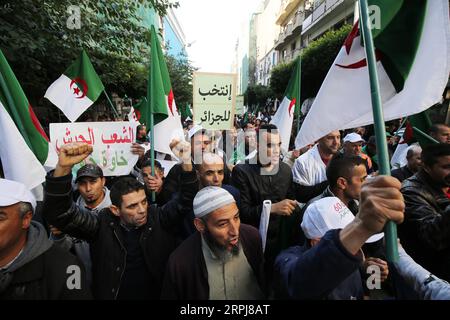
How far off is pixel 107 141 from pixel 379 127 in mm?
3220

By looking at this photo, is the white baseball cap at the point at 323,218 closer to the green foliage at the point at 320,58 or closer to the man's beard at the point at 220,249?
the man's beard at the point at 220,249

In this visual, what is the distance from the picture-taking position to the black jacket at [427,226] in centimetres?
181

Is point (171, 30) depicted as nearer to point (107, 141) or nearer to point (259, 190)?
point (107, 141)

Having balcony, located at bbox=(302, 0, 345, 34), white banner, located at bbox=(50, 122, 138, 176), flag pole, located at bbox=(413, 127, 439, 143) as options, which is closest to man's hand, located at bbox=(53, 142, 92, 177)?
white banner, located at bbox=(50, 122, 138, 176)

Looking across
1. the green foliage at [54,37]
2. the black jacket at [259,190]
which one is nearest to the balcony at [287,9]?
the green foliage at [54,37]

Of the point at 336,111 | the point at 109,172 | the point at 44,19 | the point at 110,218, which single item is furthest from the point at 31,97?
the point at 336,111

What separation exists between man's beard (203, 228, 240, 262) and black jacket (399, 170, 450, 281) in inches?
42.6

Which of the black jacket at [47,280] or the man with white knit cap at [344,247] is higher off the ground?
the man with white knit cap at [344,247]

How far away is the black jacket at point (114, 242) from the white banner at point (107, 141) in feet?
5.30

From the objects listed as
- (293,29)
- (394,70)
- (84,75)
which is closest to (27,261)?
(394,70)

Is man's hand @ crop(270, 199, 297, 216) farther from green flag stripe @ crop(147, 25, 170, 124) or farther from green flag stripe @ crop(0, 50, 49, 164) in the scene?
green flag stripe @ crop(0, 50, 49, 164)

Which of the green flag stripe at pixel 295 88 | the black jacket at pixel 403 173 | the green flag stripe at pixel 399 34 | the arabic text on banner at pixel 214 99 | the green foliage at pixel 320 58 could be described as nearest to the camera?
the green flag stripe at pixel 399 34
